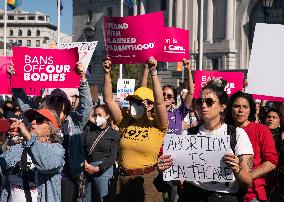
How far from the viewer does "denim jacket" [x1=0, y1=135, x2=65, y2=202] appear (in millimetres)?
5117

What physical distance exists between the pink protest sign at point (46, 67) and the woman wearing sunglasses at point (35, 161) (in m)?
2.70

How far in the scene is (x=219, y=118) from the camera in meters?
5.08

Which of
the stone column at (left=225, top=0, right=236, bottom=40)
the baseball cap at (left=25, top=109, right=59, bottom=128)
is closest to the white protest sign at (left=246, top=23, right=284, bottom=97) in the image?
the baseball cap at (left=25, top=109, right=59, bottom=128)

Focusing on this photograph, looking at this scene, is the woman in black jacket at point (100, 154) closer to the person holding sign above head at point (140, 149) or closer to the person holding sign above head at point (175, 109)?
the person holding sign above head at point (175, 109)

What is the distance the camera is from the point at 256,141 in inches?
223

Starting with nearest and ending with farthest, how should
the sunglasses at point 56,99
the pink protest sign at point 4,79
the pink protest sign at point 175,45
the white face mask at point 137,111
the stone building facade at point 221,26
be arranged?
the white face mask at point 137,111
the sunglasses at point 56,99
the pink protest sign at point 4,79
the pink protest sign at point 175,45
the stone building facade at point 221,26

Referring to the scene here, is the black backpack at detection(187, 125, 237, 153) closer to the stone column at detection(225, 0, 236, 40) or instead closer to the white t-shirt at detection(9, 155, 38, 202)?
the white t-shirt at detection(9, 155, 38, 202)

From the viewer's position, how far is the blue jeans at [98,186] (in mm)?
8508

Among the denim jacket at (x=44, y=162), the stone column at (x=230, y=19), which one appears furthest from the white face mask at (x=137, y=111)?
the stone column at (x=230, y=19)

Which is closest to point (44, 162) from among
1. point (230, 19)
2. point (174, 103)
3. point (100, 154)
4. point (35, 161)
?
point (35, 161)

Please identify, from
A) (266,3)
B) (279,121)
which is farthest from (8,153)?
(266,3)

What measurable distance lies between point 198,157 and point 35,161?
1.23 metres

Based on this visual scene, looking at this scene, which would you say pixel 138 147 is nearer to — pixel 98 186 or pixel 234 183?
pixel 234 183

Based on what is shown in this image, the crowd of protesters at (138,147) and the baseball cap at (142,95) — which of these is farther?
the baseball cap at (142,95)
